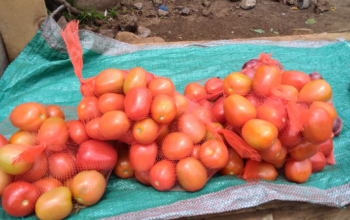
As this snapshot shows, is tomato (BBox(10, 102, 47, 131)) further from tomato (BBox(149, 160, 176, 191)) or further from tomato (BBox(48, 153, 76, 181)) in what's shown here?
tomato (BBox(149, 160, 176, 191))

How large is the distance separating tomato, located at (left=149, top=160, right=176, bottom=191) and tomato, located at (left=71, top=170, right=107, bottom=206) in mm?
273

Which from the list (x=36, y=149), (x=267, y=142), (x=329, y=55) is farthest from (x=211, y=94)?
(x=329, y=55)

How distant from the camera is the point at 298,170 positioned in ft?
5.38

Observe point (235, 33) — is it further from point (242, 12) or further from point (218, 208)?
point (218, 208)

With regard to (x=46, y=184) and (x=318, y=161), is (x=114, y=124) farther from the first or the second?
(x=318, y=161)

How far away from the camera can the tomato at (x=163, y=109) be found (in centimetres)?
142

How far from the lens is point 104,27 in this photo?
16.0 feet

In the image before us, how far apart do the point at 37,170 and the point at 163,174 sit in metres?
0.63

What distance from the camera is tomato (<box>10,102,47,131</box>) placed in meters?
1.56

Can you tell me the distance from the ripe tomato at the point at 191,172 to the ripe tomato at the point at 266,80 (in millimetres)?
525

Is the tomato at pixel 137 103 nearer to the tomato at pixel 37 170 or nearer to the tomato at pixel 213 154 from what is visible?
the tomato at pixel 213 154

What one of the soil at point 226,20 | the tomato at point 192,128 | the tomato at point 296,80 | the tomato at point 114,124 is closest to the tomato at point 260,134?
the tomato at point 192,128

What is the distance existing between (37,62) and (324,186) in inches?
106

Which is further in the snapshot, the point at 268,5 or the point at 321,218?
the point at 268,5
